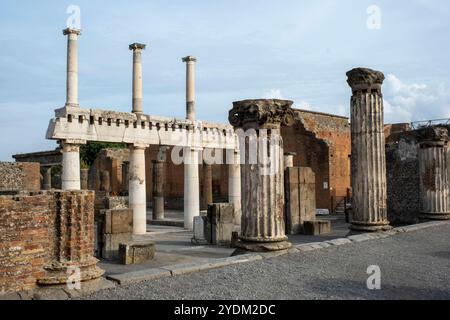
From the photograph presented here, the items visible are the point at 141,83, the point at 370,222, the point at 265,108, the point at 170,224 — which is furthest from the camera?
the point at 170,224

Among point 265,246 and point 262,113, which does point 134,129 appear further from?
point 265,246

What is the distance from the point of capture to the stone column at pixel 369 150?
9.70 metres

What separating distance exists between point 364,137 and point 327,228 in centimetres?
450

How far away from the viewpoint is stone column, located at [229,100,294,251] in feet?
24.6

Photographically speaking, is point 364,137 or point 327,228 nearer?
point 364,137

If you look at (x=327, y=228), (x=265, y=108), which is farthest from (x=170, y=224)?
(x=265, y=108)

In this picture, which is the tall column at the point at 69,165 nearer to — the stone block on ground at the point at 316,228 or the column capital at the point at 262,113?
the column capital at the point at 262,113

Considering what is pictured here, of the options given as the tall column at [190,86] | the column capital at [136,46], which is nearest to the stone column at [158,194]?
the tall column at [190,86]

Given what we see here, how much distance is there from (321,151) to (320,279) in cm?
1935

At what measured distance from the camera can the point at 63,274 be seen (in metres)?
5.31

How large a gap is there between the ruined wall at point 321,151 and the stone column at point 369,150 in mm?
14549

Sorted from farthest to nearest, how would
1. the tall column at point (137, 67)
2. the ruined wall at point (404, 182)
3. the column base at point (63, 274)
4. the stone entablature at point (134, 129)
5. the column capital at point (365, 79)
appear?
the tall column at point (137, 67), the ruined wall at point (404, 182), the stone entablature at point (134, 129), the column capital at point (365, 79), the column base at point (63, 274)

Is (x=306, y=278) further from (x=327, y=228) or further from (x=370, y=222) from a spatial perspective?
(x=327, y=228)

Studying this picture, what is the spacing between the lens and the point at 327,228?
13.4 m
